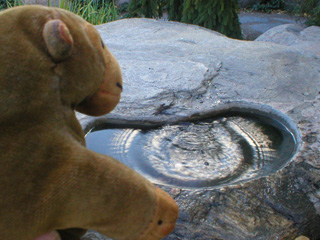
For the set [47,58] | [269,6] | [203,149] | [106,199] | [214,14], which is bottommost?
[269,6]

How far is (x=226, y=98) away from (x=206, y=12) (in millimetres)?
2769

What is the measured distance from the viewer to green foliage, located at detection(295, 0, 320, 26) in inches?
235

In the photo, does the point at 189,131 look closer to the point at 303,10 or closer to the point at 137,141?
the point at 137,141

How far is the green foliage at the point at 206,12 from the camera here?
518 cm

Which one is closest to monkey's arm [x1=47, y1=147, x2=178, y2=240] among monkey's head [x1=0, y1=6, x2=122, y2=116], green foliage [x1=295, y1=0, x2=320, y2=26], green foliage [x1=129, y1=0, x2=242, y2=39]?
monkey's head [x1=0, y1=6, x2=122, y2=116]

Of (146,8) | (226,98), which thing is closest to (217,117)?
(226,98)

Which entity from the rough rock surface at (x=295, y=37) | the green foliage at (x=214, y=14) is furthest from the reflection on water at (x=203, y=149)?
the green foliage at (x=214, y=14)

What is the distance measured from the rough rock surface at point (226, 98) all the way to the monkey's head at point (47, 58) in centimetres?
83

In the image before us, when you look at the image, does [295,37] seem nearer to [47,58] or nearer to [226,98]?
[226,98]

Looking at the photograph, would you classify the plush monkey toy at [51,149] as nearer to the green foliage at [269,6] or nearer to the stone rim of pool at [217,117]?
the stone rim of pool at [217,117]

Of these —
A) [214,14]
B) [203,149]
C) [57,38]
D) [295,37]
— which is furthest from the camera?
[214,14]

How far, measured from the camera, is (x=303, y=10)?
20.6 feet

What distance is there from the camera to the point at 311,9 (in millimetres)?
6148

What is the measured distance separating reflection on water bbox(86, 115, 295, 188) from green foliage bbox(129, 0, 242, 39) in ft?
9.39
